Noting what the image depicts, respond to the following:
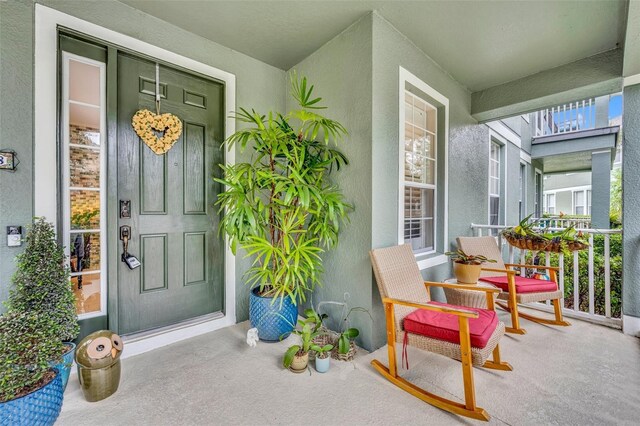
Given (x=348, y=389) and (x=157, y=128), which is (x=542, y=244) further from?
(x=157, y=128)

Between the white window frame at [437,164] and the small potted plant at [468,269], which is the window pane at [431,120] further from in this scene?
the small potted plant at [468,269]

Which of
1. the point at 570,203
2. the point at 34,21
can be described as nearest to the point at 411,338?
the point at 34,21

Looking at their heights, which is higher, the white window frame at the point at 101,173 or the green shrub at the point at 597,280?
the white window frame at the point at 101,173

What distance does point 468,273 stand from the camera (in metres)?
2.54

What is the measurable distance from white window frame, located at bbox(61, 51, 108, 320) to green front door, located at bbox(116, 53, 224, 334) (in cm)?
9

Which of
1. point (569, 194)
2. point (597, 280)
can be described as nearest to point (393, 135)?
point (597, 280)

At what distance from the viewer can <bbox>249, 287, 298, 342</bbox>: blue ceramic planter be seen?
2.28m

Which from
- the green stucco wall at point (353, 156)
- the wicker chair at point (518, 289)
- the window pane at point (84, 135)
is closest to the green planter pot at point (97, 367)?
the window pane at point (84, 135)

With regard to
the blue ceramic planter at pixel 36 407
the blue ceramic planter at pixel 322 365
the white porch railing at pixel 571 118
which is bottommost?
the blue ceramic planter at pixel 322 365

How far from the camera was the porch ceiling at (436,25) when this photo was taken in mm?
2137

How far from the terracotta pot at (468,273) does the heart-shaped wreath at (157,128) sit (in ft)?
9.33

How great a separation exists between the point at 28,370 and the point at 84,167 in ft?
4.55

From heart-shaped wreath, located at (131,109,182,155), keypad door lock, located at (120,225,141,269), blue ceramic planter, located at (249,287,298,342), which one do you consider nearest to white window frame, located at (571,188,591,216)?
blue ceramic planter, located at (249,287,298,342)

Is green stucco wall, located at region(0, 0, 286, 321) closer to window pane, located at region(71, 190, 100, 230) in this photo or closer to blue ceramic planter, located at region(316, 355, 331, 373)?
window pane, located at region(71, 190, 100, 230)
